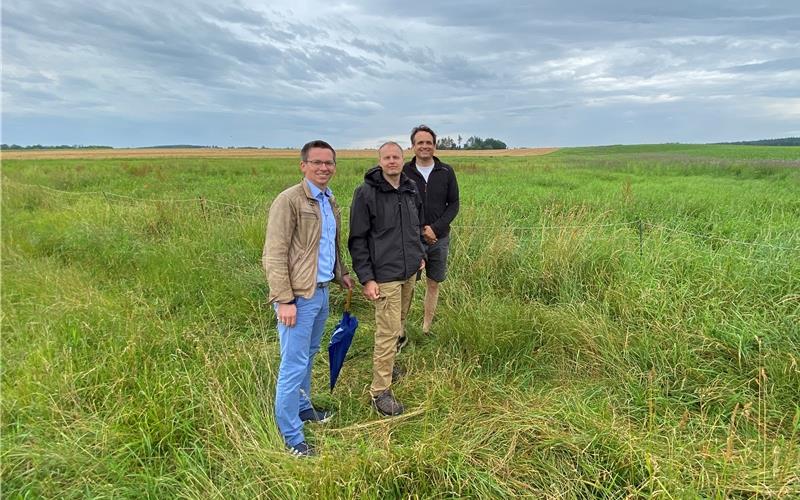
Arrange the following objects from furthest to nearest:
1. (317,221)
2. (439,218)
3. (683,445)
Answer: (439,218)
(317,221)
(683,445)

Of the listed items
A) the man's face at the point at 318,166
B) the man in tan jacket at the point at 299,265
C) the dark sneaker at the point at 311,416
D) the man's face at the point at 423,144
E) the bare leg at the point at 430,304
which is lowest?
the dark sneaker at the point at 311,416

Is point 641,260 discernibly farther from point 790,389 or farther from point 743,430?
point 743,430

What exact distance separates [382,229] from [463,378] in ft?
4.14

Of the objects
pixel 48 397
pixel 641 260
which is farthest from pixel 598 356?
pixel 48 397

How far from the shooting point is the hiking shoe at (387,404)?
2867 millimetres

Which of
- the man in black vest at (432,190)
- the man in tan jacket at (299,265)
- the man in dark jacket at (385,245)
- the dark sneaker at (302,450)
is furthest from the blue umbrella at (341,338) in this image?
the man in black vest at (432,190)

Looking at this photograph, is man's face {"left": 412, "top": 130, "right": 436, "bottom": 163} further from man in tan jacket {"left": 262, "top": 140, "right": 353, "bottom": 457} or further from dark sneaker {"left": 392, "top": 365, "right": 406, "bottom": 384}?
dark sneaker {"left": 392, "top": 365, "right": 406, "bottom": 384}

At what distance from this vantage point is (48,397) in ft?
8.98

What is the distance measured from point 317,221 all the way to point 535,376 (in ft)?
6.92

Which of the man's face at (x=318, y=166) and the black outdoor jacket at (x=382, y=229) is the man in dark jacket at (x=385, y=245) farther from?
the man's face at (x=318, y=166)

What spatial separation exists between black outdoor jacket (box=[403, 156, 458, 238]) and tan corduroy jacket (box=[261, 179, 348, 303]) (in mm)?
1412

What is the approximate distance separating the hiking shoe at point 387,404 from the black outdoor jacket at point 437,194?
144 cm

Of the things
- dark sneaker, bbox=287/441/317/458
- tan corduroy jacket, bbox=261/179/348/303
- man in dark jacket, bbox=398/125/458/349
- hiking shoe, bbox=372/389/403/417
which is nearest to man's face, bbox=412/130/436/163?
man in dark jacket, bbox=398/125/458/349

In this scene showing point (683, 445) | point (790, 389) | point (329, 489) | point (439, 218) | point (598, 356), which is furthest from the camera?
point (439, 218)
